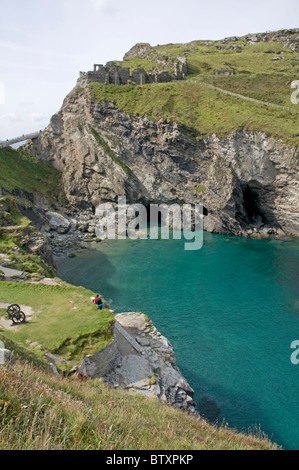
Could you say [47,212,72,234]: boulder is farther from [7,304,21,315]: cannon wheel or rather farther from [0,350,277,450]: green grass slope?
[0,350,277,450]: green grass slope

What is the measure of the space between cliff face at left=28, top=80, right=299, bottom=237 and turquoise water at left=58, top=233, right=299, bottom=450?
876 cm

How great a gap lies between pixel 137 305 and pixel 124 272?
33.9 ft

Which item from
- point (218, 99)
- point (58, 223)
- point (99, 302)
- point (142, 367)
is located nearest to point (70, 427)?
point (142, 367)

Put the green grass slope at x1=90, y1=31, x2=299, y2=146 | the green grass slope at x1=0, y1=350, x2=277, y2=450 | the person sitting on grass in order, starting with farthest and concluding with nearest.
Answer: the green grass slope at x1=90, y1=31, x2=299, y2=146
the person sitting on grass
the green grass slope at x1=0, y1=350, x2=277, y2=450

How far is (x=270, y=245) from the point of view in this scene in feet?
195

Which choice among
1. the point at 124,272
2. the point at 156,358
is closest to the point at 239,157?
the point at 124,272

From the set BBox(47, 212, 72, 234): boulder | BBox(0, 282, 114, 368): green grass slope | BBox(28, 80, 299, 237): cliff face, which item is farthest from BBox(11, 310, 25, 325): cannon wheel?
BBox(28, 80, 299, 237): cliff face

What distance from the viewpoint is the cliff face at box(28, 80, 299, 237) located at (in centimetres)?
6594

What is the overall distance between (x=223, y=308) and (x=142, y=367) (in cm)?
1702

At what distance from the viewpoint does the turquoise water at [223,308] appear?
2383 cm

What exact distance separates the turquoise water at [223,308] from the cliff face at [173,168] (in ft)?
28.7

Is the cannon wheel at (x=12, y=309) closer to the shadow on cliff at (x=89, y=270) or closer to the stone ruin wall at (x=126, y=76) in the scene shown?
the shadow on cliff at (x=89, y=270)

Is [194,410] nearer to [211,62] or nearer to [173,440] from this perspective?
[173,440]

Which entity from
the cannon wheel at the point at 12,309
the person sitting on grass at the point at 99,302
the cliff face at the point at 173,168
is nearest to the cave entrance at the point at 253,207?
the cliff face at the point at 173,168
